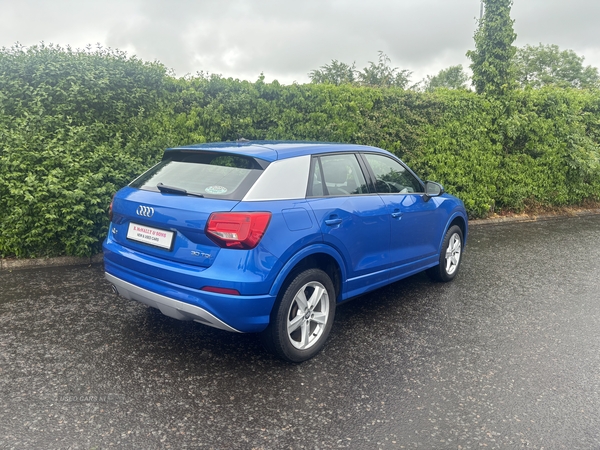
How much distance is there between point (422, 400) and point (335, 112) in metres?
6.18

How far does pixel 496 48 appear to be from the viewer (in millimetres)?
10750

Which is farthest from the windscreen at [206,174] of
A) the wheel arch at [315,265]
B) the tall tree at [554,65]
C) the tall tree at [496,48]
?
the tall tree at [554,65]

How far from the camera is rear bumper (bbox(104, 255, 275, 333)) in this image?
3092 millimetres

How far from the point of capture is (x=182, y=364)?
344cm

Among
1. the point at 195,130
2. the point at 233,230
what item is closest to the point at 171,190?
the point at 233,230

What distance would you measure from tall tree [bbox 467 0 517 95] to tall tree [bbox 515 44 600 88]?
57700 millimetres

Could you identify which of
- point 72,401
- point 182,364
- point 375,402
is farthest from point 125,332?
point 375,402

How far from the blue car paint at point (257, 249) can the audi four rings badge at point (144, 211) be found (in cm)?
5

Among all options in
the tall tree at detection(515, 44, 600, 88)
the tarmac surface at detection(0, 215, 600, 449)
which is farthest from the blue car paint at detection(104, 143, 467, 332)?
the tall tree at detection(515, 44, 600, 88)

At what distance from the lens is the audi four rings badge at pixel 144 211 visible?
134 inches

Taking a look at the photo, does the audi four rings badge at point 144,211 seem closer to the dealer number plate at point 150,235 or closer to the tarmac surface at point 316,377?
the dealer number plate at point 150,235

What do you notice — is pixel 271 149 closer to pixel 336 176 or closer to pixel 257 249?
pixel 336 176

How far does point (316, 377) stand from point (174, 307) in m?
1.12

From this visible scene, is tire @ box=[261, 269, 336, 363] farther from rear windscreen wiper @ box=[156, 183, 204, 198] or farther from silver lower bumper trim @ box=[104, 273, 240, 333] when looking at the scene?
rear windscreen wiper @ box=[156, 183, 204, 198]
